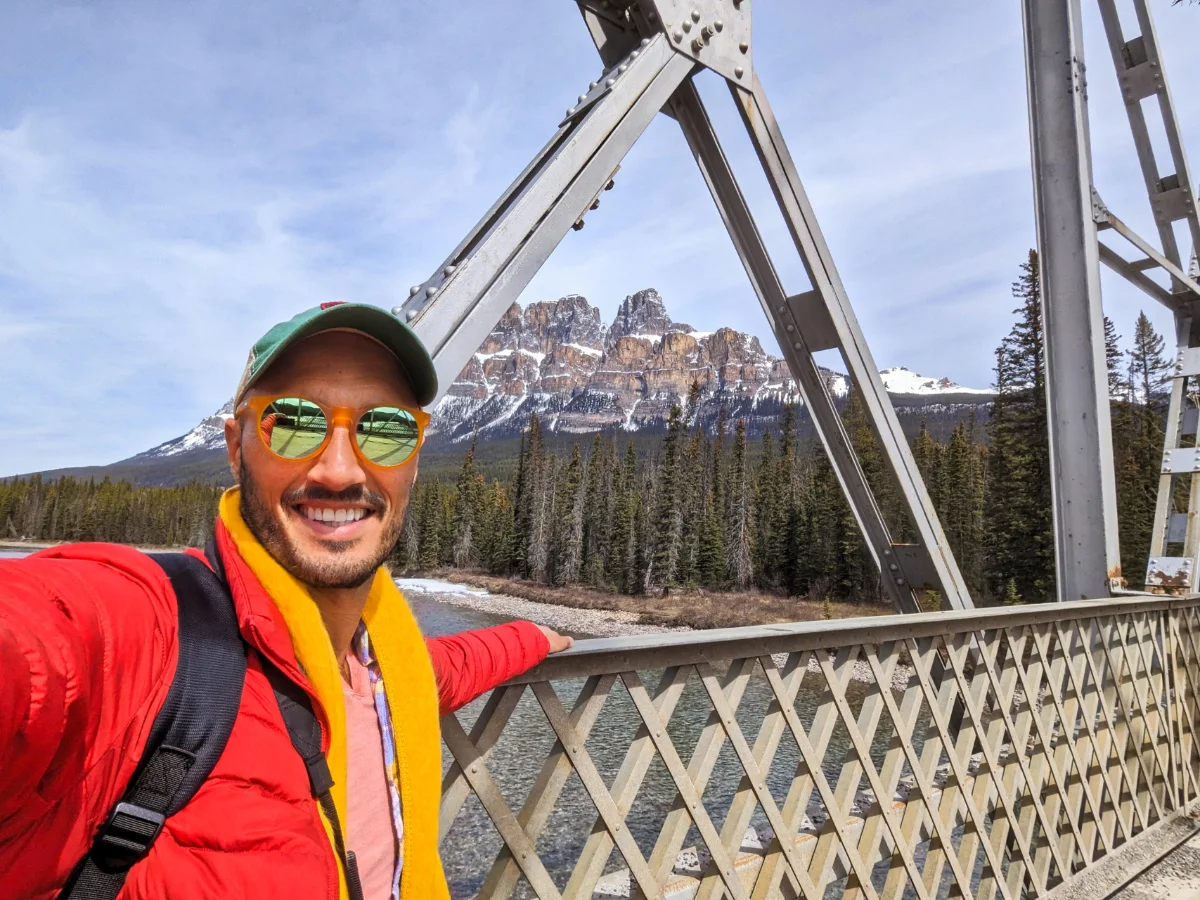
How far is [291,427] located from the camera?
1.00 metres

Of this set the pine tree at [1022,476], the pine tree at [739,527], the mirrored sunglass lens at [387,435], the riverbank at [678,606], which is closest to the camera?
the mirrored sunglass lens at [387,435]

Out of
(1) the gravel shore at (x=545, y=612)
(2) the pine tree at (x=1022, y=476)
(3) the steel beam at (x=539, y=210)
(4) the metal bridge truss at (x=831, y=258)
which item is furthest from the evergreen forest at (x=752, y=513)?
(3) the steel beam at (x=539, y=210)

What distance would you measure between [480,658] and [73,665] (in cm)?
90

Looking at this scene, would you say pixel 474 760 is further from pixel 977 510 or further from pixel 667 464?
pixel 667 464

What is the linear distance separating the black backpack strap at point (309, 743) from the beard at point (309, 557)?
0.18 meters

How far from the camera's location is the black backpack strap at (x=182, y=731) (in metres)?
0.60

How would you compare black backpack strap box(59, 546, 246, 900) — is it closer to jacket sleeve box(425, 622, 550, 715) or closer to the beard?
the beard

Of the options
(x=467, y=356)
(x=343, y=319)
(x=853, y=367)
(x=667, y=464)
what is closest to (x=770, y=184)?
(x=853, y=367)

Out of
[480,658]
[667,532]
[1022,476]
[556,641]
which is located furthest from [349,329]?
[667,532]

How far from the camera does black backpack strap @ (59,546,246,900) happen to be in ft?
1.97

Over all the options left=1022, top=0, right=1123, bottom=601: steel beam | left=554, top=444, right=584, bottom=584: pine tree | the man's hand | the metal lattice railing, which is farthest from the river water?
left=554, top=444, right=584, bottom=584: pine tree

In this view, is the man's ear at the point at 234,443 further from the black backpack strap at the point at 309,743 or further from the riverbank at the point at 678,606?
the riverbank at the point at 678,606

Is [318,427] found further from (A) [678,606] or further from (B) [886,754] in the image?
(A) [678,606]

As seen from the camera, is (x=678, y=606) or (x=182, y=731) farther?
(x=678, y=606)
